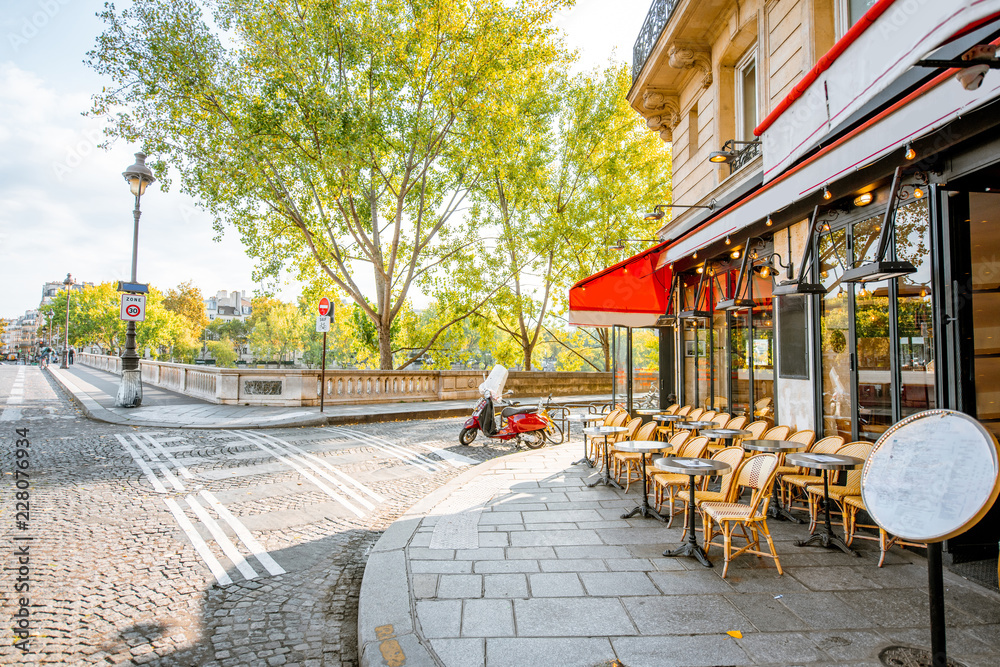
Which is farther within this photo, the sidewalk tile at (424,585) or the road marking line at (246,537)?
the road marking line at (246,537)

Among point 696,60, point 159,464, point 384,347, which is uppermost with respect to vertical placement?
point 696,60

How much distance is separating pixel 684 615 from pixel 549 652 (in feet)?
3.32

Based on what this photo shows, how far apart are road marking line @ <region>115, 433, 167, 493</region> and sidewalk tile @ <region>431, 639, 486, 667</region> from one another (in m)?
4.82

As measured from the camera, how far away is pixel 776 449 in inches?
197

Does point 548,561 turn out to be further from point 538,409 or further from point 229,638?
point 538,409

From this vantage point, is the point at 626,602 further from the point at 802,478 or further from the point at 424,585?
the point at 802,478

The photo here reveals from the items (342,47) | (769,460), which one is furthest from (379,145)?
(769,460)

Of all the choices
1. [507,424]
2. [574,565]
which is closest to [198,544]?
[574,565]

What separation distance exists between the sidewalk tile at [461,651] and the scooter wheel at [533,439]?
748cm

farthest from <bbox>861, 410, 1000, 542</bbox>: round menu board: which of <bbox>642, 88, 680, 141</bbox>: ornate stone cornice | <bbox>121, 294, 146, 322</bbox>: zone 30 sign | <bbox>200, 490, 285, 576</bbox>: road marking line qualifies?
<bbox>121, 294, 146, 322</bbox>: zone 30 sign

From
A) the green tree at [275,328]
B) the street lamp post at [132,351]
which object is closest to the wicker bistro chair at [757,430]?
the street lamp post at [132,351]

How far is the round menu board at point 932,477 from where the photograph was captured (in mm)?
1958

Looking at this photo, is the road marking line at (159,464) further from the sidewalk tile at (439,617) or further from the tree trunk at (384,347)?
the tree trunk at (384,347)

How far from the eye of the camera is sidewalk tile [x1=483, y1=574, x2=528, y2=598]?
352 centimetres
